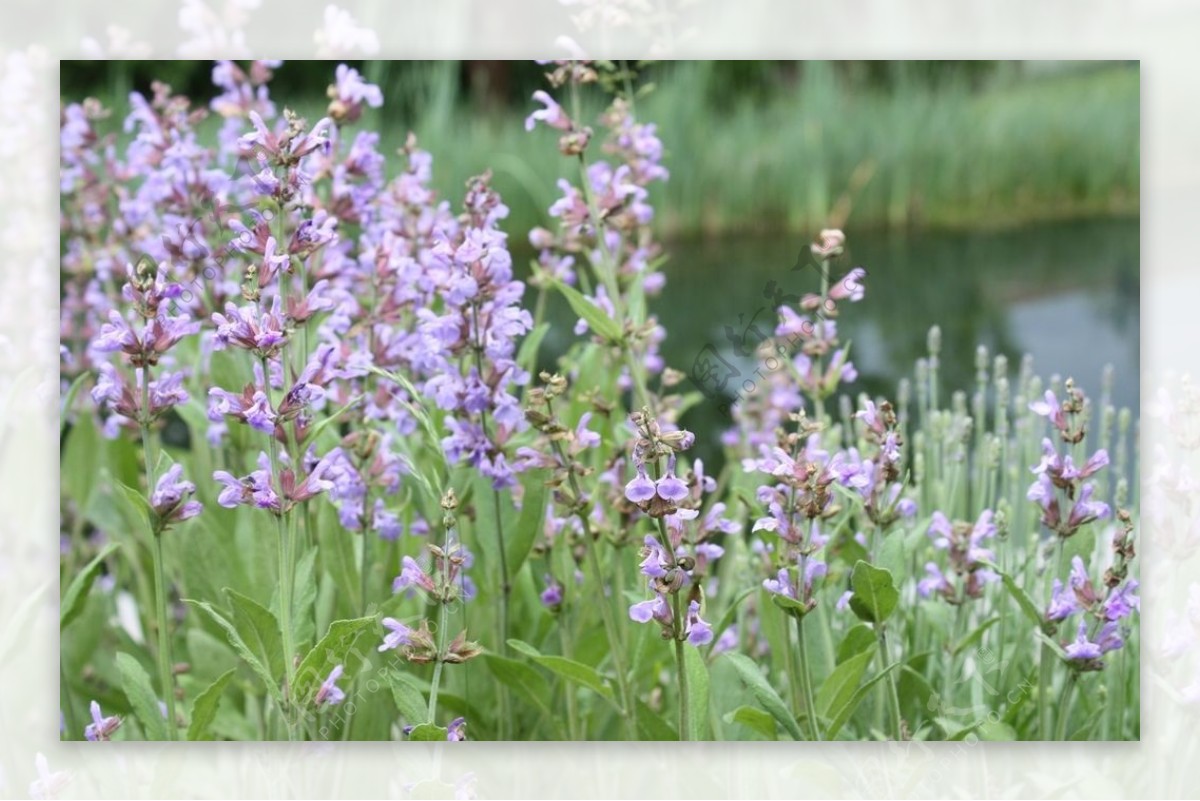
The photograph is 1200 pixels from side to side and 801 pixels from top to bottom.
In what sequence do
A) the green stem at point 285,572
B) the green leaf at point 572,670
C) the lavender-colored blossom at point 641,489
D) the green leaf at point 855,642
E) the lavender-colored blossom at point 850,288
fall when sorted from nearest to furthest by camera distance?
the lavender-colored blossom at point 641,489 < the green stem at point 285,572 < the green leaf at point 572,670 < the green leaf at point 855,642 < the lavender-colored blossom at point 850,288

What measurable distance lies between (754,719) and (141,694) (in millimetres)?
737

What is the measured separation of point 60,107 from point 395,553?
756 millimetres

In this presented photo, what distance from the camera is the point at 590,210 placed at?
1809 mm

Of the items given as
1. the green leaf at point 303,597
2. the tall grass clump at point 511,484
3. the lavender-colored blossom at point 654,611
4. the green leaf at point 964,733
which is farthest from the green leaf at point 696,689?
the green leaf at point 303,597

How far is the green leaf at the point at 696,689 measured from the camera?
5.49 ft

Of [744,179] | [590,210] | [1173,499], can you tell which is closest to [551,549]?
[590,210]

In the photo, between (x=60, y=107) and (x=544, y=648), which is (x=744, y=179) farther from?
(x=60, y=107)

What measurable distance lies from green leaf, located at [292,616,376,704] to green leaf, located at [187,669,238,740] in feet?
0.27

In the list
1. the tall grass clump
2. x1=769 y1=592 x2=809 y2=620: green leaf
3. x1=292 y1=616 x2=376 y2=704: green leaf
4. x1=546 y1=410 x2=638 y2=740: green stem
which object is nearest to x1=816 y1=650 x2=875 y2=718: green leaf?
the tall grass clump

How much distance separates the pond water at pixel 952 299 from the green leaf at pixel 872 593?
1.38ft

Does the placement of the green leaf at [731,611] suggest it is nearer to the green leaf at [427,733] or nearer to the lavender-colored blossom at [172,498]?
the green leaf at [427,733]

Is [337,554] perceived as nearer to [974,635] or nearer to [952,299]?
[974,635]

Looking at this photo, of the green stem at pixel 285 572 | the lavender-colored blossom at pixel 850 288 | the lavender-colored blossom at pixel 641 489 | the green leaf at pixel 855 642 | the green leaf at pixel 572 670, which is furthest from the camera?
the lavender-colored blossom at pixel 850 288

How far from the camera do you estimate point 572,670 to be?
169 centimetres
